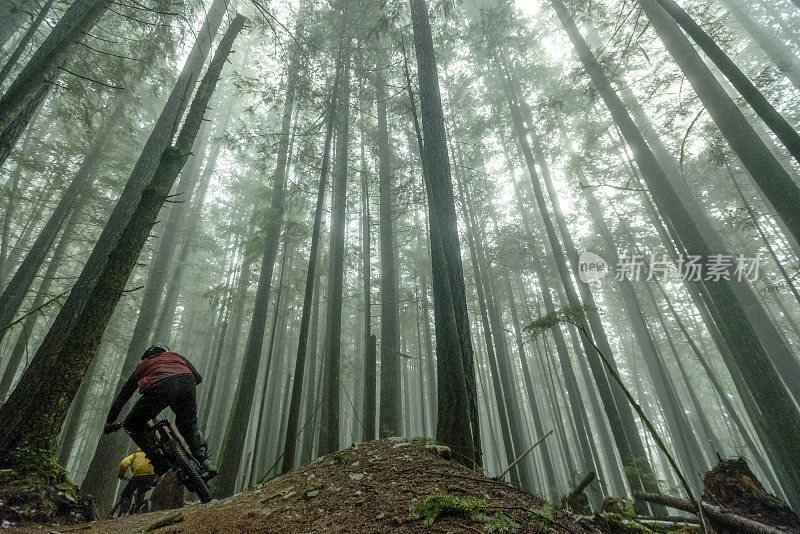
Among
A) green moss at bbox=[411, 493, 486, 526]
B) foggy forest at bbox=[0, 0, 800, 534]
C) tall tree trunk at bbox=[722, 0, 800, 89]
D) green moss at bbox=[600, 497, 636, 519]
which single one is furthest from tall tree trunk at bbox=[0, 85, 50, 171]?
tall tree trunk at bbox=[722, 0, 800, 89]

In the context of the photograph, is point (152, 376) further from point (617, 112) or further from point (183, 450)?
point (617, 112)

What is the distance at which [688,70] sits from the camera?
6727 mm

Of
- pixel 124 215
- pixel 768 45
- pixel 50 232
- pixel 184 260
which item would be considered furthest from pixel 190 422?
pixel 768 45

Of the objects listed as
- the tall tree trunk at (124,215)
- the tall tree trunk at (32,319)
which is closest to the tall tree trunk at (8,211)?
the tall tree trunk at (32,319)

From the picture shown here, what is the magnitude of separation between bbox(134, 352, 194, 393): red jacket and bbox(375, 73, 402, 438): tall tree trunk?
3624 millimetres

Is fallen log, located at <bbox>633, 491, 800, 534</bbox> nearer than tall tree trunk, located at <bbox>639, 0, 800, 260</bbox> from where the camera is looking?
Yes

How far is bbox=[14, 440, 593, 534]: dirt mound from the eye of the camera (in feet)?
5.68

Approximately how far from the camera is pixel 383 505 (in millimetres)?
1987

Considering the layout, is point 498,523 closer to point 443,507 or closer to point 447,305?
point 443,507

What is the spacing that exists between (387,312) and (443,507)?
7.36 m

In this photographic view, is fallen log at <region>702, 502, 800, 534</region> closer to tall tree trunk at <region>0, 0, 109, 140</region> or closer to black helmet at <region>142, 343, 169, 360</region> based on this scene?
black helmet at <region>142, 343, 169, 360</region>

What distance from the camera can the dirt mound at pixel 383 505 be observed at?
1.73 metres

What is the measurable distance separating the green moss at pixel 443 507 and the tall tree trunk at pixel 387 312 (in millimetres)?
4710

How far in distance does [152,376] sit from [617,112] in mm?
10613
